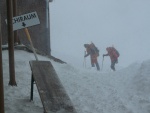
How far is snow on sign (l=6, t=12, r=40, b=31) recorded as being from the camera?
7969mm

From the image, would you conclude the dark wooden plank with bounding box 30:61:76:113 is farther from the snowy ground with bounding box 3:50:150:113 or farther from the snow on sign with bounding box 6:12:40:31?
the snow on sign with bounding box 6:12:40:31

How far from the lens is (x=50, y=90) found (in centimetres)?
584

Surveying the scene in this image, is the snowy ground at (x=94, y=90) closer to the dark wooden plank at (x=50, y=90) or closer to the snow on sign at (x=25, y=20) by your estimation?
the dark wooden plank at (x=50, y=90)

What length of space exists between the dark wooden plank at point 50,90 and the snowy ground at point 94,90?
598 millimetres

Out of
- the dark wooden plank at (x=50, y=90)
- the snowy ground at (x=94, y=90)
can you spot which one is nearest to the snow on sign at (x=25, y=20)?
the dark wooden plank at (x=50, y=90)

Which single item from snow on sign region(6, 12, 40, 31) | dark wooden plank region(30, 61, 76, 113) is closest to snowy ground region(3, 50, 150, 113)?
dark wooden plank region(30, 61, 76, 113)

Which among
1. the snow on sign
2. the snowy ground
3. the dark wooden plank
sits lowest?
the snowy ground

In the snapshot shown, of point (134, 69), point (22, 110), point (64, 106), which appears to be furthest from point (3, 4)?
point (64, 106)

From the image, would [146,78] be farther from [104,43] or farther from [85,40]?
[85,40]

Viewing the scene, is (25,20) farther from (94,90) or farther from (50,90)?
(50,90)

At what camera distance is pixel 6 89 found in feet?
25.0

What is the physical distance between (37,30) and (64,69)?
6671 mm

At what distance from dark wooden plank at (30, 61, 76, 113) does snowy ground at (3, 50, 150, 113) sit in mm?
598

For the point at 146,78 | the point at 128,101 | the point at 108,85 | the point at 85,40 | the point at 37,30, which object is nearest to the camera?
the point at 128,101
